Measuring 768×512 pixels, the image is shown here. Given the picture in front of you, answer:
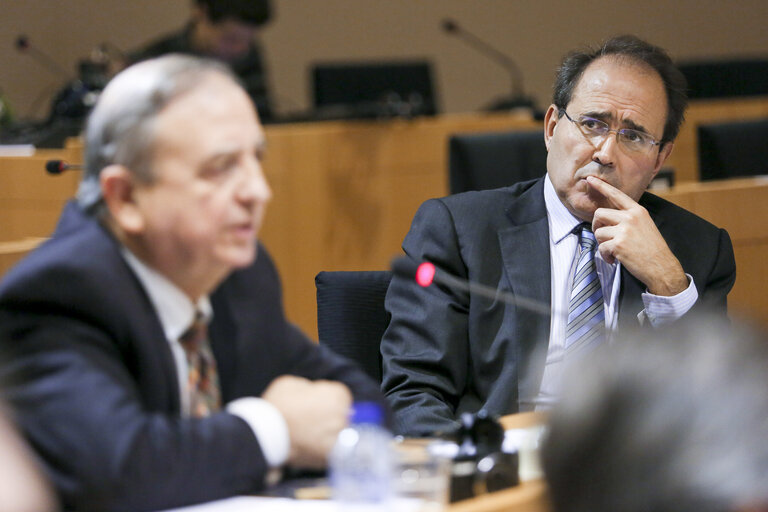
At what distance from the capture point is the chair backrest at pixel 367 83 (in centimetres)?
613

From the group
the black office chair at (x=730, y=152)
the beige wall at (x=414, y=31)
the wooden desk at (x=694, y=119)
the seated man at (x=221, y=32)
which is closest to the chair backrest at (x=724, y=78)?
the beige wall at (x=414, y=31)

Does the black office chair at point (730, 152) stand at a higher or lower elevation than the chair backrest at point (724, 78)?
higher

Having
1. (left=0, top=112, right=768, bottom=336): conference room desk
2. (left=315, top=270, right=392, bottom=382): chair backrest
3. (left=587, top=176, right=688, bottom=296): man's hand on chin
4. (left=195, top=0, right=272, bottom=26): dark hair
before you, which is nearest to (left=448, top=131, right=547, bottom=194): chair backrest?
(left=0, top=112, right=768, bottom=336): conference room desk

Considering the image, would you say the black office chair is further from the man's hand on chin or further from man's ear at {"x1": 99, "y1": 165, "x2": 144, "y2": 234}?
man's ear at {"x1": 99, "y1": 165, "x2": 144, "y2": 234}

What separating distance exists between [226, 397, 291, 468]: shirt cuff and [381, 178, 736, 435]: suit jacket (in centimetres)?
75

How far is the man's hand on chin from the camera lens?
233cm

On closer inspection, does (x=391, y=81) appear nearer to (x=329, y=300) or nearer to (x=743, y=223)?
(x=743, y=223)

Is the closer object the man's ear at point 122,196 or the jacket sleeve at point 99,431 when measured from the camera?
the jacket sleeve at point 99,431

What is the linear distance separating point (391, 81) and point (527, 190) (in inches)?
160

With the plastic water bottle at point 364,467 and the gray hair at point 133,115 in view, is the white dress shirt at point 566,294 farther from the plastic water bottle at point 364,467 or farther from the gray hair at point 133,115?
the gray hair at point 133,115

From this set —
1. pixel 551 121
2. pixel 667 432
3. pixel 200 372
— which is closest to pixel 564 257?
pixel 551 121

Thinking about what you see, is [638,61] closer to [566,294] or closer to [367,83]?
[566,294]

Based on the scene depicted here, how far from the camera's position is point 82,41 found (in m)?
7.36

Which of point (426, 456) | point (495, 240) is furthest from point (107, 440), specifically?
point (495, 240)
